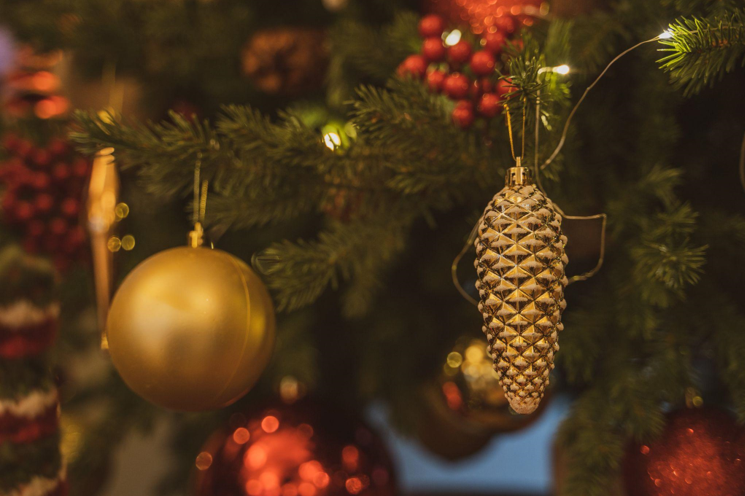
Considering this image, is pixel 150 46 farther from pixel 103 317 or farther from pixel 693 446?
pixel 693 446

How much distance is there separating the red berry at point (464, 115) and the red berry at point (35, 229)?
40 centimetres

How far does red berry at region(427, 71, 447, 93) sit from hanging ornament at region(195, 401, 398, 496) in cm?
33

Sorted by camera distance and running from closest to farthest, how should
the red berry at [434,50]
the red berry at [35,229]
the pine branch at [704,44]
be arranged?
the pine branch at [704,44] < the red berry at [434,50] < the red berry at [35,229]

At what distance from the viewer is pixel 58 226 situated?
52cm

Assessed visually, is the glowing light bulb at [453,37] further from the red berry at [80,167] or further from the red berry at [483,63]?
the red berry at [80,167]

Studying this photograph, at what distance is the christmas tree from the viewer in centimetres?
34

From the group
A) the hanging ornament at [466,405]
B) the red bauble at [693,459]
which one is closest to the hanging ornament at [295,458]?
the hanging ornament at [466,405]

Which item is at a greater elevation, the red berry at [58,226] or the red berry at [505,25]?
the red berry at [505,25]

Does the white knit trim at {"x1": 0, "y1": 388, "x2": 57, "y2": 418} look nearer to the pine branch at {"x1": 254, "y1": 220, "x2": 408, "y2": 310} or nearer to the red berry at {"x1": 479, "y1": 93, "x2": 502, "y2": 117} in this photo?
the pine branch at {"x1": 254, "y1": 220, "x2": 408, "y2": 310}

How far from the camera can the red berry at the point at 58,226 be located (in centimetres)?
52

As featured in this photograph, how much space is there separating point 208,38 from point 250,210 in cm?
31

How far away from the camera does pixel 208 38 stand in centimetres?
62

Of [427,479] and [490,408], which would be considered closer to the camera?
[490,408]

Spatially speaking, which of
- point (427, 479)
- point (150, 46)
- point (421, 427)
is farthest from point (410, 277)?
point (427, 479)
